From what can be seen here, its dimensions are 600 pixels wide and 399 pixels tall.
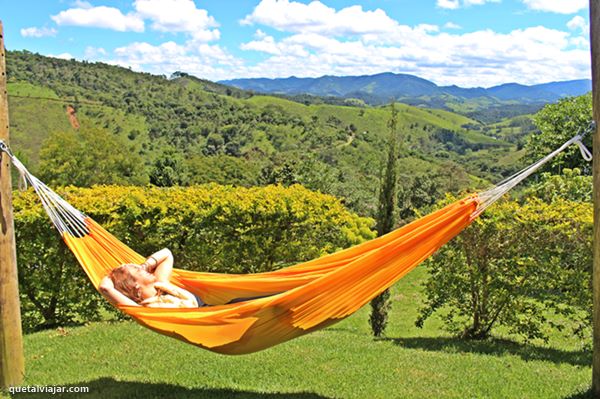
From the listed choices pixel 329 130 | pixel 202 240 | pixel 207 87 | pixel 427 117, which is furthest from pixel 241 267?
pixel 427 117

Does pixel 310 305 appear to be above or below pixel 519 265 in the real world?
above

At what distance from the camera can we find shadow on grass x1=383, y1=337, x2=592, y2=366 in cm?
421

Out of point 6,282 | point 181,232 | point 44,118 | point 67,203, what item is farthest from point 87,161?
point 6,282

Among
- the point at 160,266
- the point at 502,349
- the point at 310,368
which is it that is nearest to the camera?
the point at 160,266

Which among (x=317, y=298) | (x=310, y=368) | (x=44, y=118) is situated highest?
(x=44, y=118)

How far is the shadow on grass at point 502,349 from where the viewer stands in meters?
4.21

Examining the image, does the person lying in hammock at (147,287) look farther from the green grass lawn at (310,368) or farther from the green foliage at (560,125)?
the green foliage at (560,125)

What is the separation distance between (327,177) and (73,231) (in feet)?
91.7

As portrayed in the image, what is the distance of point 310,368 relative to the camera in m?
3.66

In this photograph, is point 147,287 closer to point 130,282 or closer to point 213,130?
point 130,282

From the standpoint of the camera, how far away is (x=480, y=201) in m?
2.97

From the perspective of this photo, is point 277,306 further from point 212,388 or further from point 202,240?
point 202,240

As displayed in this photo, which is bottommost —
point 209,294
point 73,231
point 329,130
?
point 209,294

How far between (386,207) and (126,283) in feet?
10.4
